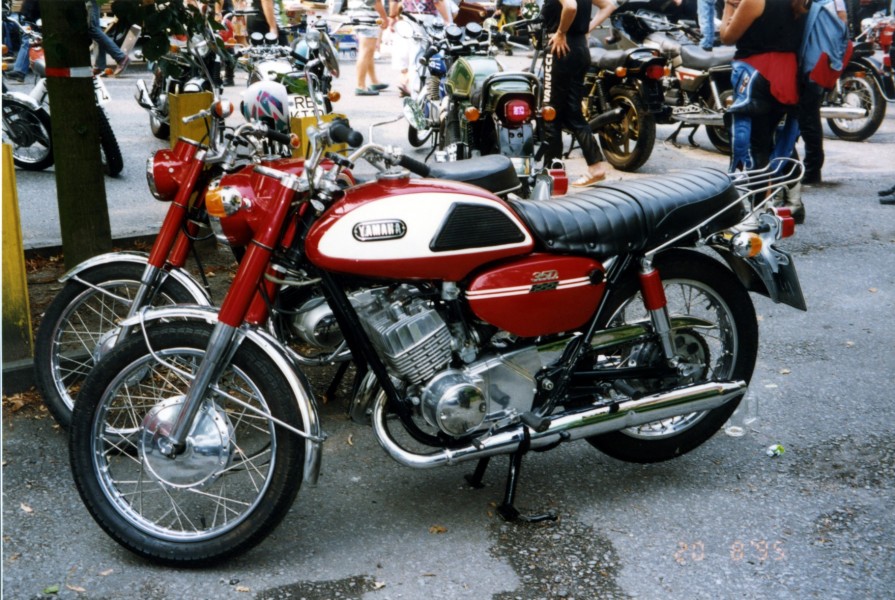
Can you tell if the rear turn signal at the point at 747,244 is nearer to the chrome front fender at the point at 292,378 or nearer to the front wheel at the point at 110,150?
the chrome front fender at the point at 292,378

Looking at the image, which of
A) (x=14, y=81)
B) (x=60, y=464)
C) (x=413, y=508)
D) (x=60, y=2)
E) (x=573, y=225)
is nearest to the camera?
(x=573, y=225)

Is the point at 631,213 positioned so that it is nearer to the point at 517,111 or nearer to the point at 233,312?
the point at 233,312

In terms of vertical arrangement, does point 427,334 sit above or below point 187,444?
above

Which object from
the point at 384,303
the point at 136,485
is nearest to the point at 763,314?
the point at 384,303

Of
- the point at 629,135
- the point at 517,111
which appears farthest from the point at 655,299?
the point at 629,135

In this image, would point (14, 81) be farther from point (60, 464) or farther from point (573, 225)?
point (573, 225)

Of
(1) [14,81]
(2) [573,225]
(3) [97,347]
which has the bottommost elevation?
(1) [14,81]

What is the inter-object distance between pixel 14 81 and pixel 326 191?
11636mm

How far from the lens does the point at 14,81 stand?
13352 millimetres

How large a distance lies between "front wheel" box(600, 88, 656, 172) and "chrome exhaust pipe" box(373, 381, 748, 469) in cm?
578

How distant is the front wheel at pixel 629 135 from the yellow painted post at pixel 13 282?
20.7 feet

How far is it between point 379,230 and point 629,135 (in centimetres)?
684

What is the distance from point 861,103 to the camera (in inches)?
453

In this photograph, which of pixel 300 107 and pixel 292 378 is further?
pixel 300 107
